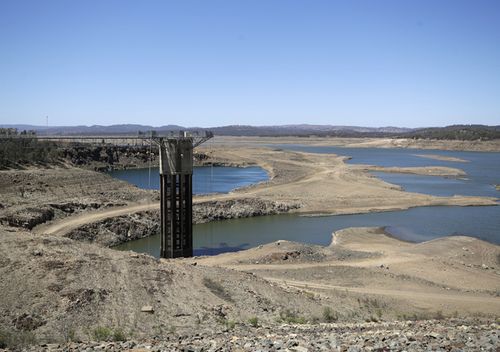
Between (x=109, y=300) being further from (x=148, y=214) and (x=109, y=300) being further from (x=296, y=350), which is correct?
(x=148, y=214)

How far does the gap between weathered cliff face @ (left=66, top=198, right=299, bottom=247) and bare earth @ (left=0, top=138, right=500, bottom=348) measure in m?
1.03

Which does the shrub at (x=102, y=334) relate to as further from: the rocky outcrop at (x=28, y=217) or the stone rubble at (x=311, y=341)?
the rocky outcrop at (x=28, y=217)

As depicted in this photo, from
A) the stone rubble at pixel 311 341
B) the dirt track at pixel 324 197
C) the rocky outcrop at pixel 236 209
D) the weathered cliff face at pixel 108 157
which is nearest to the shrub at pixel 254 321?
the stone rubble at pixel 311 341

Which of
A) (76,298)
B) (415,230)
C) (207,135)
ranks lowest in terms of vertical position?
(415,230)

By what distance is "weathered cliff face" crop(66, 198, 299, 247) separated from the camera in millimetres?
33344

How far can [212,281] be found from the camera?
61.8ft

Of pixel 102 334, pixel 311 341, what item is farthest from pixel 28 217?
pixel 311 341

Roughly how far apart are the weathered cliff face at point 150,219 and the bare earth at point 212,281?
3.38 feet

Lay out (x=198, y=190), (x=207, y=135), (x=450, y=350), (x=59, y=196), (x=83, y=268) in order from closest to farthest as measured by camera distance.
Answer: (x=450, y=350), (x=83, y=268), (x=207, y=135), (x=59, y=196), (x=198, y=190)

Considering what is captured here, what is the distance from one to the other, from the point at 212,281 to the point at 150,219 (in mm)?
19859

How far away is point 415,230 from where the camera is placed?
1591 inches

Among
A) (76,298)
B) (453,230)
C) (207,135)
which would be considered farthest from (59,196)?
(453,230)

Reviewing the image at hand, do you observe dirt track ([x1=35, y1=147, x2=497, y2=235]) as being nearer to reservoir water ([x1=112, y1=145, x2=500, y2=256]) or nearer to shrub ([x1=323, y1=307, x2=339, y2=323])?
reservoir water ([x1=112, y1=145, x2=500, y2=256])

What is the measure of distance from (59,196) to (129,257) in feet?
84.8
